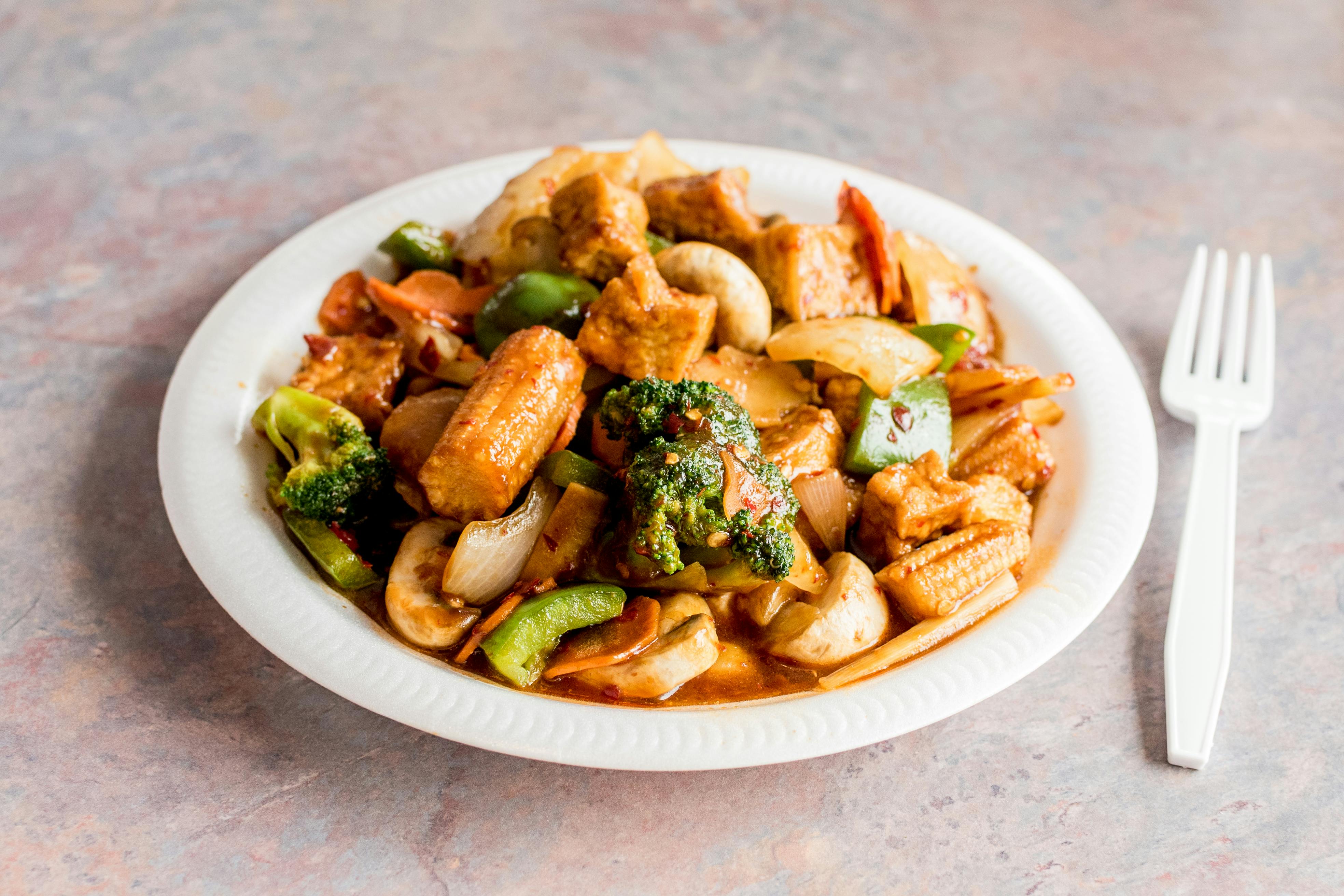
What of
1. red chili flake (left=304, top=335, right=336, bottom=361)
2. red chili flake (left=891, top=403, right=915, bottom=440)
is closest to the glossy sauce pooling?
red chili flake (left=891, top=403, right=915, bottom=440)

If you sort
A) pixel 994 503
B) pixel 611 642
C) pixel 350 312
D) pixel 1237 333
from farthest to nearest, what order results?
pixel 1237 333, pixel 350 312, pixel 994 503, pixel 611 642

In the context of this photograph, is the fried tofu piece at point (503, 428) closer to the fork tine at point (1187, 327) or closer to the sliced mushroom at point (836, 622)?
the sliced mushroom at point (836, 622)

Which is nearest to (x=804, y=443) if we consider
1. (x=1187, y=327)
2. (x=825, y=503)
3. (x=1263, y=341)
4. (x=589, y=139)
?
(x=825, y=503)

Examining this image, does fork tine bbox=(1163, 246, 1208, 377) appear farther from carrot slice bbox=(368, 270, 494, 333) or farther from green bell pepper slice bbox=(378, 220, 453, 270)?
green bell pepper slice bbox=(378, 220, 453, 270)

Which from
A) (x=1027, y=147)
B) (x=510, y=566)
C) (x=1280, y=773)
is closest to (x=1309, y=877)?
(x=1280, y=773)

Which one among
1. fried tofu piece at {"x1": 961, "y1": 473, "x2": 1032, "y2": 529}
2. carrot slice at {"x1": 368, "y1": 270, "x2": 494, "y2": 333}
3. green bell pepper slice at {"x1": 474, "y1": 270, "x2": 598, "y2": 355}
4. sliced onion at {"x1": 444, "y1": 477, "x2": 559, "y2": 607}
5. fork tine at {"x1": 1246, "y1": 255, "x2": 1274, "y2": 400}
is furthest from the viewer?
fork tine at {"x1": 1246, "y1": 255, "x2": 1274, "y2": 400}

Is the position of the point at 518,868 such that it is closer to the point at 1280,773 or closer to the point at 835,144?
the point at 1280,773

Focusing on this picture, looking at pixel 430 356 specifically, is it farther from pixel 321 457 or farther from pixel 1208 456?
pixel 1208 456
